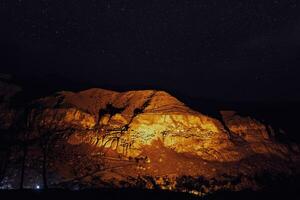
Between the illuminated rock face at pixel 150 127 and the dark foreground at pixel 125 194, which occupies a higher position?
the illuminated rock face at pixel 150 127

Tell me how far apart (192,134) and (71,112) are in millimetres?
13687

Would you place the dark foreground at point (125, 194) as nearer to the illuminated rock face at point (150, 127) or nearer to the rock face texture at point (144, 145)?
the rock face texture at point (144, 145)

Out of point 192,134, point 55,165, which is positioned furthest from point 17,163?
point 192,134

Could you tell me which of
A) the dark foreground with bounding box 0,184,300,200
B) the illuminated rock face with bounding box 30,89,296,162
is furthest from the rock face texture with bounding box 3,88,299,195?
the dark foreground with bounding box 0,184,300,200

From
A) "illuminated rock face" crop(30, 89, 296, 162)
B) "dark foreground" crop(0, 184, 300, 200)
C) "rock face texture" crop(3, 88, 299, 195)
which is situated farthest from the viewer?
"illuminated rock face" crop(30, 89, 296, 162)

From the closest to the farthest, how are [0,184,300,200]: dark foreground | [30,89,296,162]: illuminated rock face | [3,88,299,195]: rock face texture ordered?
[0,184,300,200]: dark foreground, [3,88,299,195]: rock face texture, [30,89,296,162]: illuminated rock face

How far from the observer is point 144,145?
30672 mm

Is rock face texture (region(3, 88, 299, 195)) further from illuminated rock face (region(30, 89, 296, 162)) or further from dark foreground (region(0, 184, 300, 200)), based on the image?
dark foreground (region(0, 184, 300, 200))

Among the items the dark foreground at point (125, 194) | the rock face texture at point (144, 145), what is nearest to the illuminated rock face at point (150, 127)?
the rock face texture at point (144, 145)

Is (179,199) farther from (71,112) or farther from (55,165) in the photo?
(71,112)

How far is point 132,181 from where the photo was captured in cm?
2402

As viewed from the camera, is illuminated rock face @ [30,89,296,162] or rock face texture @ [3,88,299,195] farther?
illuminated rock face @ [30,89,296,162]

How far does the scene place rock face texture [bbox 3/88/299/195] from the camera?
24.8 metres

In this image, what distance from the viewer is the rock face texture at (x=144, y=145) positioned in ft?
81.3
